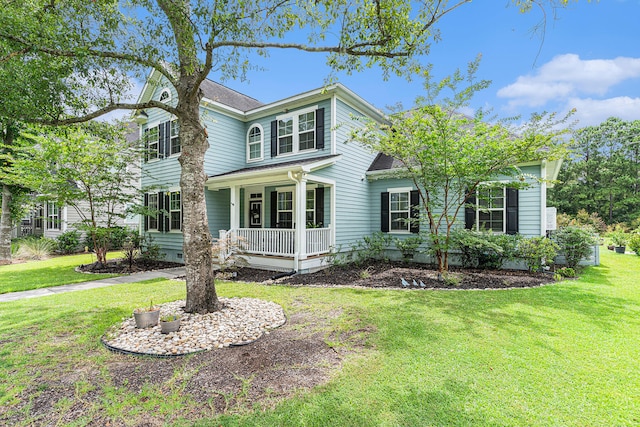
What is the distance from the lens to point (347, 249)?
34.3ft

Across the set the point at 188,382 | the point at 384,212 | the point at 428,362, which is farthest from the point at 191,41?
the point at 384,212

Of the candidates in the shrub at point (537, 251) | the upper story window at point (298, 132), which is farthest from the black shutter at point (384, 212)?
the shrub at point (537, 251)

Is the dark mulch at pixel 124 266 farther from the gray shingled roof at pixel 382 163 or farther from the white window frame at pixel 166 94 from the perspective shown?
the gray shingled roof at pixel 382 163

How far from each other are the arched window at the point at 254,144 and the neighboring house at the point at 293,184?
0.14 ft

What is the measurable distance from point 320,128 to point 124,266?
28.5ft

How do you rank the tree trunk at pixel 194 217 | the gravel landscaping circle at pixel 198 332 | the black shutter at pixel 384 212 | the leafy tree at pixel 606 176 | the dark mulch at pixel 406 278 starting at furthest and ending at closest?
the leafy tree at pixel 606 176, the black shutter at pixel 384 212, the dark mulch at pixel 406 278, the tree trunk at pixel 194 217, the gravel landscaping circle at pixel 198 332

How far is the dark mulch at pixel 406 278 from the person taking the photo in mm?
6955

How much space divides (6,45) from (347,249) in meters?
9.22

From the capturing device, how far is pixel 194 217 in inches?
180

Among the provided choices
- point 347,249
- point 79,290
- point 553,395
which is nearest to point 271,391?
point 553,395

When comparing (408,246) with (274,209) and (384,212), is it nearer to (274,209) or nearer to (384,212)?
(384,212)

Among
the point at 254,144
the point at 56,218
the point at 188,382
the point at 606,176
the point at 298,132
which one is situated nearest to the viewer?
the point at 188,382

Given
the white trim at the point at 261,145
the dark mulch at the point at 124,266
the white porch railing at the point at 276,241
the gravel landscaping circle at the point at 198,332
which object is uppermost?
the white trim at the point at 261,145

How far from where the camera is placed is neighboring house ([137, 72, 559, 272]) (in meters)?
8.82
